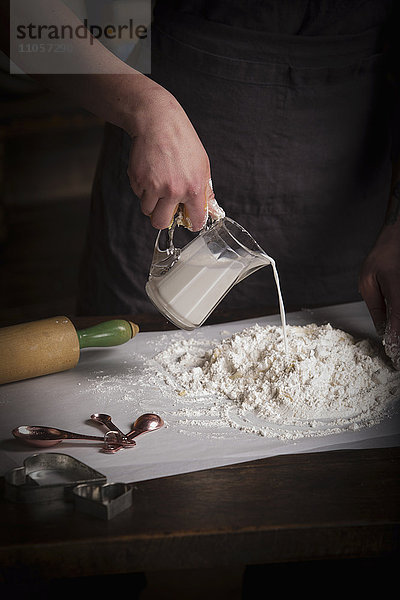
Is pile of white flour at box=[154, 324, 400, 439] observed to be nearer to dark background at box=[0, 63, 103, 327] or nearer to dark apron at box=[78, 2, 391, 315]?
dark apron at box=[78, 2, 391, 315]

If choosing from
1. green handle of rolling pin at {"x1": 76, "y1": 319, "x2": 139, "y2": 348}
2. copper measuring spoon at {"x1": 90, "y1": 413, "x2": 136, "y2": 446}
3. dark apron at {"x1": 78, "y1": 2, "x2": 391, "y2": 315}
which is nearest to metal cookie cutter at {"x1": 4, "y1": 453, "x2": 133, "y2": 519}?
copper measuring spoon at {"x1": 90, "y1": 413, "x2": 136, "y2": 446}

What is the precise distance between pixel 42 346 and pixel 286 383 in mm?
366

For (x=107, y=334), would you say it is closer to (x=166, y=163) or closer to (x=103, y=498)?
(x=166, y=163)

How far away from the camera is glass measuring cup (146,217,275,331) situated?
40.2 inches

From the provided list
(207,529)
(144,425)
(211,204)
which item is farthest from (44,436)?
(211,204)

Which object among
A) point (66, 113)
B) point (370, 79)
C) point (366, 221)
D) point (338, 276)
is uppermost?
point (370, 79)

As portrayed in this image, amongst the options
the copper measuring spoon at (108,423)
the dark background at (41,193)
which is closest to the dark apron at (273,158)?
the copper measuring spoon at (108,423)

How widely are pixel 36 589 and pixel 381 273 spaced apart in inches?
29.0

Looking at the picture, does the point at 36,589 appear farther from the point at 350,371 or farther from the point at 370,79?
Answer: the point at 370,79

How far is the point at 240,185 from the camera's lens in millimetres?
1501

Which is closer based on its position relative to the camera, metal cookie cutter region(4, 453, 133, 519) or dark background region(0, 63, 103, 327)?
metal cookie cutter region(4, 453, 133, 519)

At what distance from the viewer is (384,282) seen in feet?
3.99

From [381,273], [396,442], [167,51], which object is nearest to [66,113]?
[167,51]

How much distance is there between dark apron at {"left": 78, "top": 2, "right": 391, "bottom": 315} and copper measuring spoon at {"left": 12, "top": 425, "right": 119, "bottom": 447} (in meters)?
0.61
